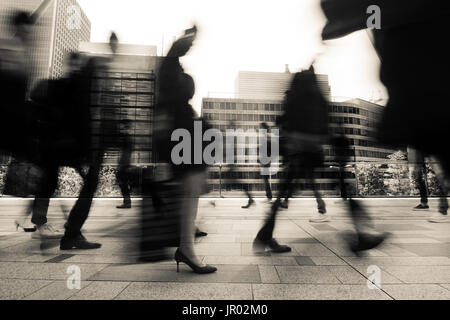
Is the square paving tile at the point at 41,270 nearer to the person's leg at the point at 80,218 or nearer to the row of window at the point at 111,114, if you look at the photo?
the person's leg at the point at 80,218

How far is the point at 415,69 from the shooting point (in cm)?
→ 153

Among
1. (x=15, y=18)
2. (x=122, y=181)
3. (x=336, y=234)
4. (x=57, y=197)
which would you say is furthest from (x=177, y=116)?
(x=57, y=197)

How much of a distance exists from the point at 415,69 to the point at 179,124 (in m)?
1.56

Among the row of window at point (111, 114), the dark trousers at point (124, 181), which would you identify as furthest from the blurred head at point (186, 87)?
the dark trousers at point (124, 181)

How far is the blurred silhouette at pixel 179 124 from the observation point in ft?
6.73

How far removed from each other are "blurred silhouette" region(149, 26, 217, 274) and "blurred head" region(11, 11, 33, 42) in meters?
1.71

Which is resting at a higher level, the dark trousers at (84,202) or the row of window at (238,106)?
the row of window at (238,106)

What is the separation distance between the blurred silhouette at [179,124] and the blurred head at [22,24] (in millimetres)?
1705

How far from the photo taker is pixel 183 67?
2.15 meters

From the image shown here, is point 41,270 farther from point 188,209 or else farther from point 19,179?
point 19,179

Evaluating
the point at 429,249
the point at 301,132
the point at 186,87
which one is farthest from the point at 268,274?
the point at 429,249

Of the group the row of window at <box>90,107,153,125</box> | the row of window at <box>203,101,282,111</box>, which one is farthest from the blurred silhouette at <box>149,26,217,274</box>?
the row of window at <box>203,101,282,111</box>

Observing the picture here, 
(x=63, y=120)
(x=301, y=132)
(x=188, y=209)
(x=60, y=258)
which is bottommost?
(x=60, y=258)

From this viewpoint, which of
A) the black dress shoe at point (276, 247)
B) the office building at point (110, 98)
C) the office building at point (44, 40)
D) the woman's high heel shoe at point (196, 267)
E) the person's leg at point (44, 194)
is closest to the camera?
the woman's high heel shoe at point (196, 267)
